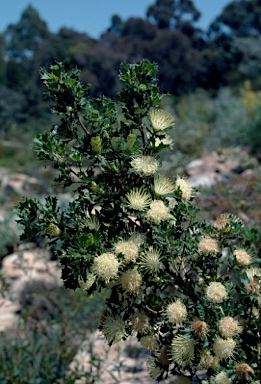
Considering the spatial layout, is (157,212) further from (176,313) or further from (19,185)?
(19,185)

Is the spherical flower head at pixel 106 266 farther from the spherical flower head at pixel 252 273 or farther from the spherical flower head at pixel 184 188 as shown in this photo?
the spherical flower head at pixel 252 273

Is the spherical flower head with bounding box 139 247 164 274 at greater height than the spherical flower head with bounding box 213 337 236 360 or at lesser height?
greater

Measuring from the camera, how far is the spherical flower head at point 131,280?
4.54 ft

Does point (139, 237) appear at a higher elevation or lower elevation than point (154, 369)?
higher

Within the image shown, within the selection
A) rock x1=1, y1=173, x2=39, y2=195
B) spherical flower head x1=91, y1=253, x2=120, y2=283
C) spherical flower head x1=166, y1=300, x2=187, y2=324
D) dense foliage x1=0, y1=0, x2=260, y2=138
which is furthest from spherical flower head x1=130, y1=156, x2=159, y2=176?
dense foliage x1=0, y1=0, x2=260, y2=138

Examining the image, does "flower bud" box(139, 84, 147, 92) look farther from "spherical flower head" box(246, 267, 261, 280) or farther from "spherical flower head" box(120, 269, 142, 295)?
"spherical flower head" box(246, 267, 261, 280)

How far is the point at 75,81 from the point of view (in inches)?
57.2

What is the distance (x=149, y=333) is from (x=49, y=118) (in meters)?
25.8

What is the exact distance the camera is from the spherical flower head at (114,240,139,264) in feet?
4.47

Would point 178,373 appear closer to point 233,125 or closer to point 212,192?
point 212,192

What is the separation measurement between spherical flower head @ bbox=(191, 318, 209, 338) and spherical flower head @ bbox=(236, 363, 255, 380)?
5.0 inches

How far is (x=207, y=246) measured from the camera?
1.46 meters

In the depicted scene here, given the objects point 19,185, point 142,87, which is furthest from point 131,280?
point 19,185

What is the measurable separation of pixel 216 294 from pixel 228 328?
9 cm
